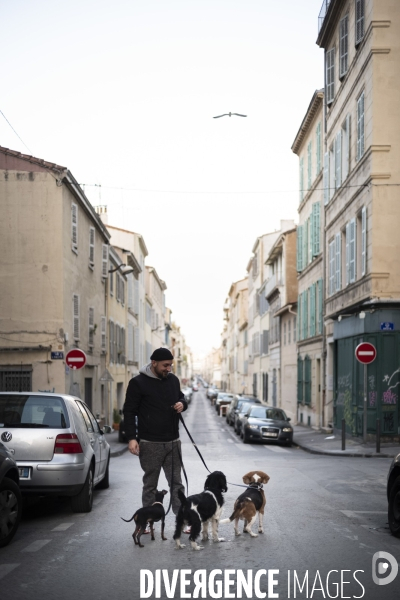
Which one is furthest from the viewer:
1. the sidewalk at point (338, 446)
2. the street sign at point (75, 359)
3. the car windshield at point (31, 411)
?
the street sign at point (75, 359)

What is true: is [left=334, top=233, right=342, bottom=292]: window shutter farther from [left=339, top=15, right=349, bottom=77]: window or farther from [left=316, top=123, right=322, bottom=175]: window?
[left=316, top=123, right=322, bottom=175]: window

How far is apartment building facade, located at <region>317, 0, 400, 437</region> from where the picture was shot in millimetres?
22531

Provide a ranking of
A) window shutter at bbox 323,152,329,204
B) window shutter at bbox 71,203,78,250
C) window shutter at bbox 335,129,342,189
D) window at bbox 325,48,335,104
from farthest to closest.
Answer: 1. window shutter at bbox 323,152,329,204
2. window at bbox 325,48,335,104
3. window shutter at bbox 335,129,342,189
4. window shutter at bbox 71,203,78,250

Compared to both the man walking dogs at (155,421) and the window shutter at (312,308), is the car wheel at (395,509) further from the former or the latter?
the window shutter at (312,308)

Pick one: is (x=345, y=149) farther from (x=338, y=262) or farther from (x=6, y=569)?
(x=6, y=569)

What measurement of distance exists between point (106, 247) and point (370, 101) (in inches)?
620

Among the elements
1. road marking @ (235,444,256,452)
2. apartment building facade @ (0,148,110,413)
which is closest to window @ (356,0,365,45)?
apartment building facade @ (0,148,110,413)

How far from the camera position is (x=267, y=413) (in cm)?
2723

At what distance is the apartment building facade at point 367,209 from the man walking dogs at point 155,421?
14.4 metres

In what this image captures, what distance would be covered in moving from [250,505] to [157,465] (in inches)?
41.4

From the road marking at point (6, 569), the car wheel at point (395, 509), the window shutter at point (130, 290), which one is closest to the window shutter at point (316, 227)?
the window shutter at point (130, 290)

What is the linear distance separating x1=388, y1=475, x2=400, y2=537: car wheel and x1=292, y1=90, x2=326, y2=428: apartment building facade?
72.6 ft

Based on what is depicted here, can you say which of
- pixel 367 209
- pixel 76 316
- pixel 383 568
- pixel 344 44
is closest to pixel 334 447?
pixel 367 209

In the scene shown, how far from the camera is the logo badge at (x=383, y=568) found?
249 inches
